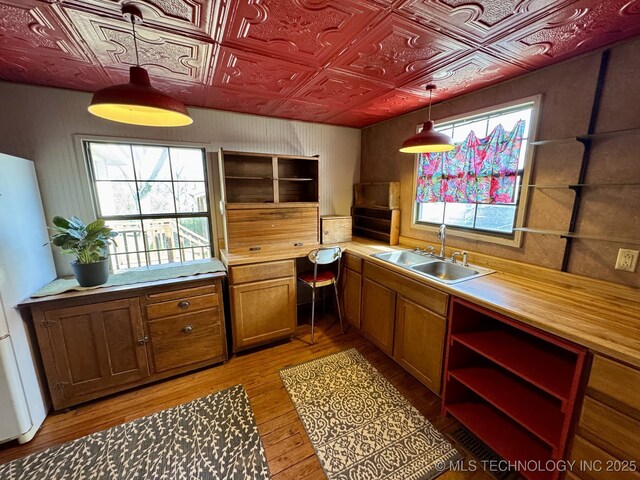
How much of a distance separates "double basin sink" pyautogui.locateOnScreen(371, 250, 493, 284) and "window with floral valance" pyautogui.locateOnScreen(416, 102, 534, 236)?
372 mm

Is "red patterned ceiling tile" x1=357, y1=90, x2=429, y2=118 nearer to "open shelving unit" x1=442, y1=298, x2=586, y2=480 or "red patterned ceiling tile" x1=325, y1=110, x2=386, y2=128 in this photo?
"red patterned ceiling tile" x1=325, y1=110, x2=386, y2=128

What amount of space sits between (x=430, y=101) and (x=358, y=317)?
216 centimetres

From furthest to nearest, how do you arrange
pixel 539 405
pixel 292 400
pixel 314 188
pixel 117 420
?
pixel 314 188 → pixel 292 400 → pixel 117 420 → pixel 539 405

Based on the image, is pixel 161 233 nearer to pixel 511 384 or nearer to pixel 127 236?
pixel 127 236

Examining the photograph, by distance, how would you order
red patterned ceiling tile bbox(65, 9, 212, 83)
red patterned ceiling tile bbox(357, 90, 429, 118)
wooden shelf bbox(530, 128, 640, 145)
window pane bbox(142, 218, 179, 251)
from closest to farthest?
1. red patterned ceiling tile bbox(65, 9, 212, 83)
2. wooden shelf bbox(530, 128, 640, 145)
3. red patterned ceiling tile bbox(357, 90, 429, 118)
4. window pane bbox(142, 218, 179, 251)

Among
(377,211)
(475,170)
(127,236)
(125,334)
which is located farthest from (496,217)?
(127,236)

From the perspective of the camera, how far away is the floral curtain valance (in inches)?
76.2

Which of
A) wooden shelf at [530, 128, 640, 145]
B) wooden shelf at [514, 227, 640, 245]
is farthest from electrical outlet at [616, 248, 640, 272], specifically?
wooden shelf at [530, 128, 640, 145]

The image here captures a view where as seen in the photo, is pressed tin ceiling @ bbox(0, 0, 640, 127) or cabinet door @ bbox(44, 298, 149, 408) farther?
cabinet door @ bbox(44, 298, 149, 408)

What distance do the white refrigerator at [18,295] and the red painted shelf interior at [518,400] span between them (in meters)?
2.65

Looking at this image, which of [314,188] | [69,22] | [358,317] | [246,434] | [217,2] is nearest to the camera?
[217,2]

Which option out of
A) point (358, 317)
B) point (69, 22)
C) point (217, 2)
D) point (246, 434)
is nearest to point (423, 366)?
point (358, 317)

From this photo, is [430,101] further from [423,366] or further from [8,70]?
[8,70]

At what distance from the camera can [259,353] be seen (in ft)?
8.00
